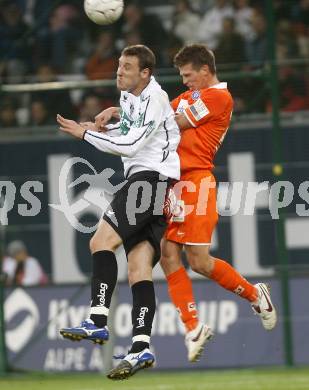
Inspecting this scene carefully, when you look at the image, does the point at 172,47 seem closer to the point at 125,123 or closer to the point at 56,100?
the point at 56,100

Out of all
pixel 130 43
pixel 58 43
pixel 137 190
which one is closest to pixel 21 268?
pixel 58 43

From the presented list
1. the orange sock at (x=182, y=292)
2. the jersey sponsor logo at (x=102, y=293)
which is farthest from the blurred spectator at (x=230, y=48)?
the jersey sponsor logo at (x=102, y=293)

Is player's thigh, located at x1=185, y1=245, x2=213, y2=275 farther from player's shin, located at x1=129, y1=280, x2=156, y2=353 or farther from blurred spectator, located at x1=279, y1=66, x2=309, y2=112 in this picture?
blurred spectator, located at x1=279, y1=66, x2=309, y2=112

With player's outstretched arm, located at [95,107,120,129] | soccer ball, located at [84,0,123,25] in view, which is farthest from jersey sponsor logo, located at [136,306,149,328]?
soccer ball, located at [84,0,123,25]

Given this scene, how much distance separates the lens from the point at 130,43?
13.1 m

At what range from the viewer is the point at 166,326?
12.2m

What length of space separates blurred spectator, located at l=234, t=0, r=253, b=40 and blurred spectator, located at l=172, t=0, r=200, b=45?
0.55m

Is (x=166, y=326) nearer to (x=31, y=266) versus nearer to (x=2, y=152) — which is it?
(x=31, y=266)

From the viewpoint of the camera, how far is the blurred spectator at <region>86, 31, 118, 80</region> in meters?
13.2

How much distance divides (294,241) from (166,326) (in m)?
1.48

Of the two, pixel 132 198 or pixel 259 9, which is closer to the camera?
pixel 132 198

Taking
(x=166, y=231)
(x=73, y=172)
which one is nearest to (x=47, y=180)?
(x=73, y=172)

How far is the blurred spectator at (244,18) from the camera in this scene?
1264cm

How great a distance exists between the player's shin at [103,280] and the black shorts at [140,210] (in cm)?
19
